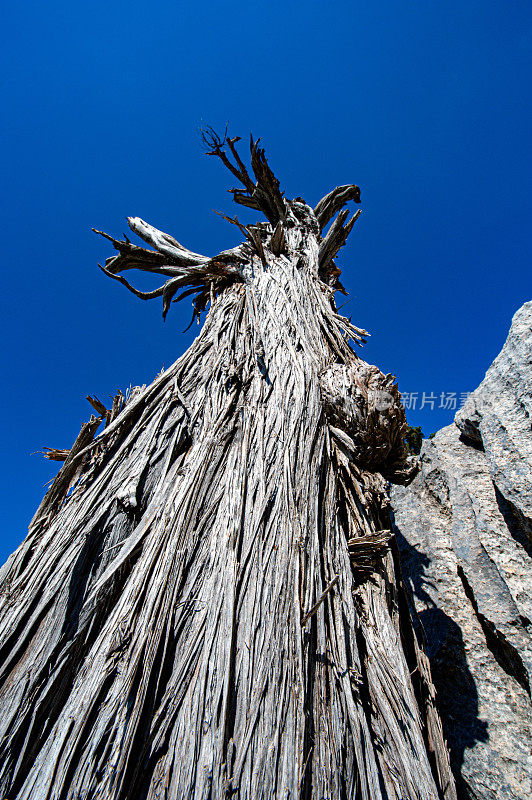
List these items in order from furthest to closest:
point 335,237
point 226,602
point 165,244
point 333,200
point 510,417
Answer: point 333,200 → point 335,237 → point 165,244 → point 510,417 → point 226,602

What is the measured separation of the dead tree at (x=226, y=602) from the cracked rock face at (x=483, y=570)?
0.63 metres

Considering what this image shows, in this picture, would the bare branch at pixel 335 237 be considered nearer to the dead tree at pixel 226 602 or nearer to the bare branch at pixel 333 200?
the bare branch at pixel 333 200

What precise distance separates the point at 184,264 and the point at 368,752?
2982 millimetres

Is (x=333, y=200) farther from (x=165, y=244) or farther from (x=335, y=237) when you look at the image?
(x=165, y=244)

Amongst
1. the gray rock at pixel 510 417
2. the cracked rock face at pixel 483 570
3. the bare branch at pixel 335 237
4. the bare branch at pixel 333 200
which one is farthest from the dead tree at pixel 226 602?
the bare branch at pixel 333 200

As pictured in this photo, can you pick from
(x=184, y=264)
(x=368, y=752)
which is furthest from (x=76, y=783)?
(x=184, y=264)

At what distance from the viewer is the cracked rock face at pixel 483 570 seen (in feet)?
5.84

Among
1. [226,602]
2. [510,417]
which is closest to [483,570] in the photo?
[510,417]

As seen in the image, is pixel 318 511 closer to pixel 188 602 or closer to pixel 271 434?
pixel 271 434

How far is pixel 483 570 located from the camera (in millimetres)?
2371

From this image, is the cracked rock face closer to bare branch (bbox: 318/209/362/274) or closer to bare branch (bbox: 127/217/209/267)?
bare branch (bbox: 318/209/362/274)

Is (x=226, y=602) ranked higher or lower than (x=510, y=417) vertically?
lower

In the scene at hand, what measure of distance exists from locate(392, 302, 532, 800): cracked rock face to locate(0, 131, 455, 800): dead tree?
24.7 inches

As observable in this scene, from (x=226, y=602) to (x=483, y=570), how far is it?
2005 mm
